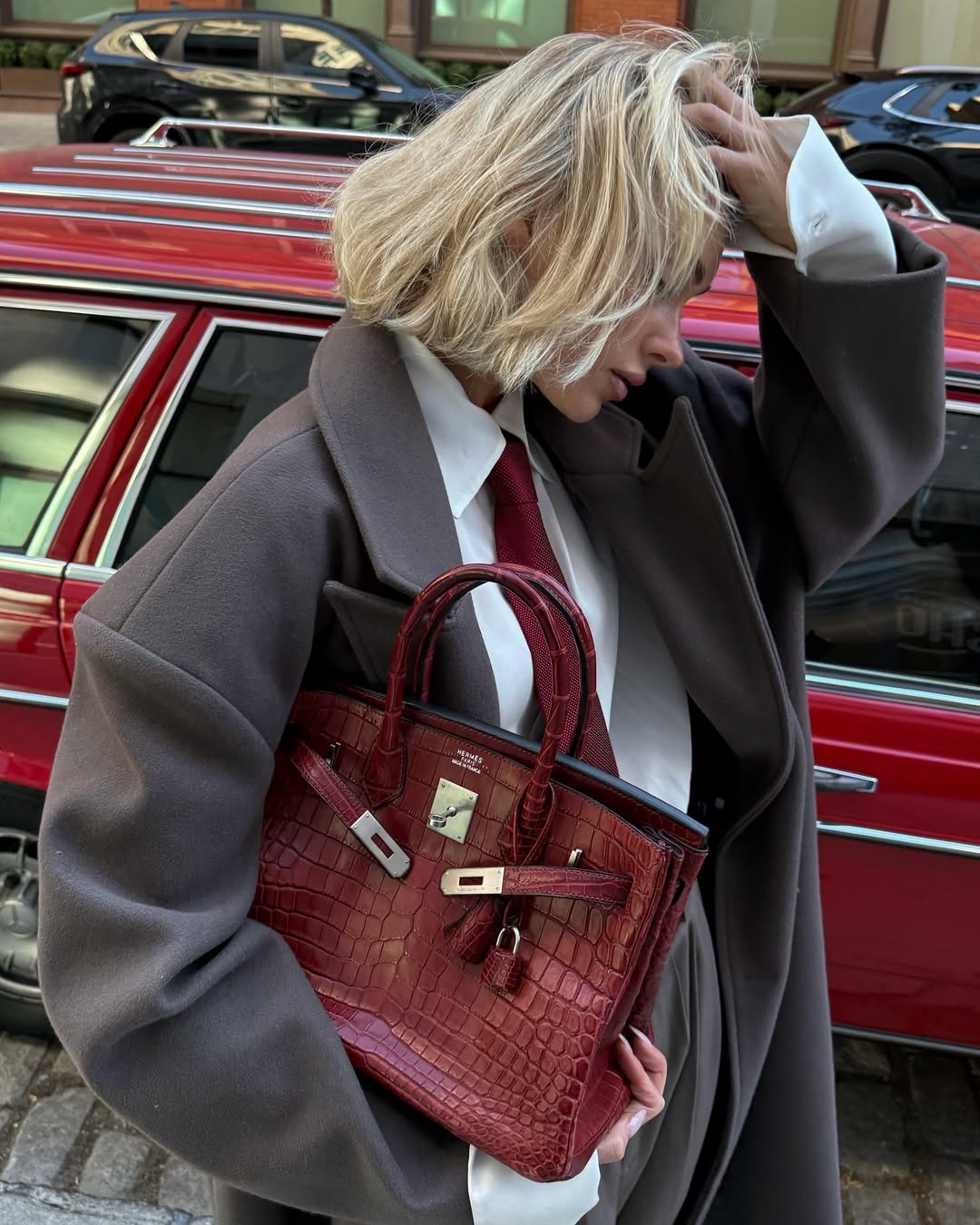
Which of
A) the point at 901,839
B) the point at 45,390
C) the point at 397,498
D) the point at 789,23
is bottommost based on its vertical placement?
the point at 901,839

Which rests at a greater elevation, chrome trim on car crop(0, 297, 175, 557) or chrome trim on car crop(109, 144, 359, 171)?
chrome trim on car crop(109, 144, 359, 171)

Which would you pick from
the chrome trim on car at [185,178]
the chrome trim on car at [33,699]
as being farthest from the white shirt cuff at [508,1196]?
the chrome trim on car at [185,178]

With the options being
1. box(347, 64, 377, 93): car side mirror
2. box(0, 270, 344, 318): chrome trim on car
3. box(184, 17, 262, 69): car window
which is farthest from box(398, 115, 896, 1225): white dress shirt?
box(184, 17, 262, 69): car window

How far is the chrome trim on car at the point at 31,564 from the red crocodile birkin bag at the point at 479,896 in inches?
49.3

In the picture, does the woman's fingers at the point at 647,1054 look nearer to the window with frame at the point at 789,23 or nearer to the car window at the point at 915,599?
the car window at the point at 915,599

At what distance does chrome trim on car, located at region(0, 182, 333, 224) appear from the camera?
8.23 ft

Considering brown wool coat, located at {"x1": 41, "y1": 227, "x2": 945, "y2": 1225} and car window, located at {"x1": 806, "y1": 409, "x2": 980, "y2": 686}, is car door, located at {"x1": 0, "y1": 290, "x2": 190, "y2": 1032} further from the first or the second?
car window, located at {"x1": 806, "y1": 409, "x2": 980, "y2": 686}

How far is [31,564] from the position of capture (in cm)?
217

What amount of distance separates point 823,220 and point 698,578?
0.40 meters

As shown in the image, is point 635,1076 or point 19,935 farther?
point 19,935

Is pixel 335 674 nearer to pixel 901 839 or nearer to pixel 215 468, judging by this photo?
pixel 215 468

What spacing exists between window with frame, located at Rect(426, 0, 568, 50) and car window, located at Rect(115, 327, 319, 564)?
14925 millimetres

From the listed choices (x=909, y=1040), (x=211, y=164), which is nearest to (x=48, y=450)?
(x=211, y=164)

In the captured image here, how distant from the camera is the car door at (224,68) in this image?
10062 millimetres
